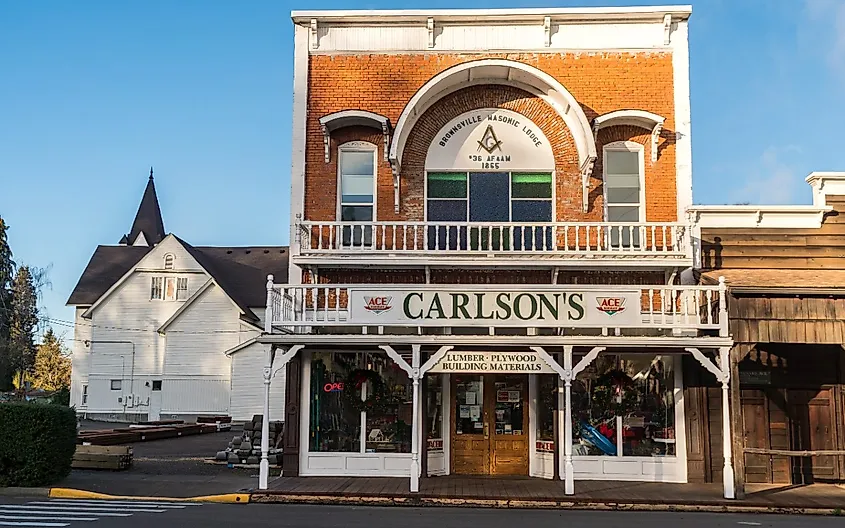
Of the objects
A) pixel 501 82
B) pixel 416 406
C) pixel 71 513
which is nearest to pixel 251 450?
pixel 416 406

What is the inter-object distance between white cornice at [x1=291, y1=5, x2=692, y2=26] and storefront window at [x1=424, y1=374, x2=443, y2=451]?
8.03 meters

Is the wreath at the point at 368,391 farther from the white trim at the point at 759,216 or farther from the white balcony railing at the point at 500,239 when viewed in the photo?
the white trim at the point at 759,216

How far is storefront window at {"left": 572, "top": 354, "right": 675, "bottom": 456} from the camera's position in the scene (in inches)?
675

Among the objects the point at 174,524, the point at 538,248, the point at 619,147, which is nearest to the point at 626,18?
the point at 619,147

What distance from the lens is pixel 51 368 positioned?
66.0m

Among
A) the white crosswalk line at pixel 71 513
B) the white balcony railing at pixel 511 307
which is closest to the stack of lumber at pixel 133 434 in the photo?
the white crosswalk line at pixel 71 513

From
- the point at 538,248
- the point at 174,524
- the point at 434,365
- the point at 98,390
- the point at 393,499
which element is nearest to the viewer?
the point at 174,524

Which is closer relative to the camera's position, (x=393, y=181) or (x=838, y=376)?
(x=838, y=376)

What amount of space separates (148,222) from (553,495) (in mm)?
62543

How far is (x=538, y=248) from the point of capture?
18.1m

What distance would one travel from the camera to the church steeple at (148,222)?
70.5 meters

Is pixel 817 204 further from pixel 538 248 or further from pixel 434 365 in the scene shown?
pixel 434 365

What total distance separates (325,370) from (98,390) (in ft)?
98.2

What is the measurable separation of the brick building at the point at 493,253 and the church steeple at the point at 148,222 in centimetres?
5455
